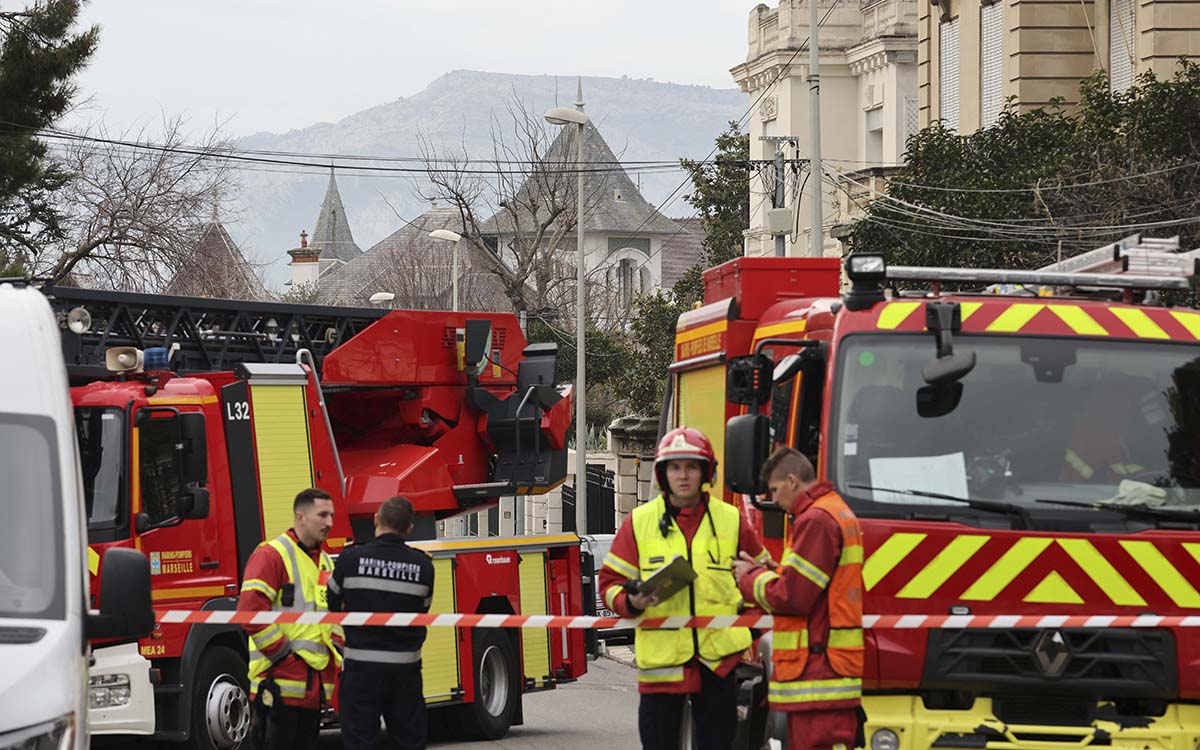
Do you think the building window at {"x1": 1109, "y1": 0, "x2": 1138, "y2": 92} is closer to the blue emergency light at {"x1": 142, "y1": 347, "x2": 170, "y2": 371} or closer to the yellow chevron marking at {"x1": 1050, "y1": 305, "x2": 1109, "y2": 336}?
the blue emergency light at {"x1": 142, "y1": 347, "x2": 170, "y2": 371}

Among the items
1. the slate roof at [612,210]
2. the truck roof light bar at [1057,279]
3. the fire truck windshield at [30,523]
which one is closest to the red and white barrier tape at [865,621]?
the truck roof light bar at [1057,279]

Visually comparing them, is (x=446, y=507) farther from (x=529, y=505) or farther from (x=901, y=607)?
(x=529, y=505)

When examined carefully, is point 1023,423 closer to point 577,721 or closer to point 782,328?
point 782,328

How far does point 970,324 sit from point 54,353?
13.9 ft

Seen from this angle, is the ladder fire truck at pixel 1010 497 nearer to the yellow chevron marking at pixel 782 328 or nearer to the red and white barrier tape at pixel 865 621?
the red and white barrier tape at pixel 865 621

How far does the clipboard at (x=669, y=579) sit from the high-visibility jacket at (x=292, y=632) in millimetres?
2209

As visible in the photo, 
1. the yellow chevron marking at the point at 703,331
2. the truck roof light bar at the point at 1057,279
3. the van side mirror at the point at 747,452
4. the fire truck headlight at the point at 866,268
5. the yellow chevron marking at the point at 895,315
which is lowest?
the van side mirror at the point at 747,452

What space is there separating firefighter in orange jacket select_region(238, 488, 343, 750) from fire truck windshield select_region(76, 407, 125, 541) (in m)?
2.45

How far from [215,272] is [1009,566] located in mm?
38758

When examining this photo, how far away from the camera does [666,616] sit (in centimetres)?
865

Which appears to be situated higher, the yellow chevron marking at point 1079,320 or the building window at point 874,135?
the building window at point 874,135

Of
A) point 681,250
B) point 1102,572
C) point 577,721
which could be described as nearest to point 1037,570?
point 1102,572

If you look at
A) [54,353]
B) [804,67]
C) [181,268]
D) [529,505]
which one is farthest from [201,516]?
[804,67]

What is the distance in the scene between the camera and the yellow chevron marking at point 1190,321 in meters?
8.97
